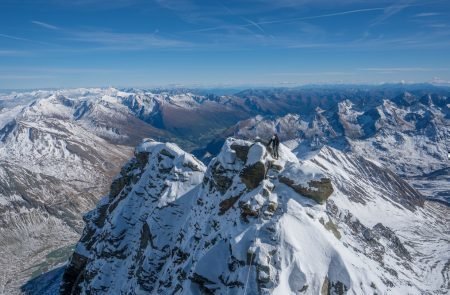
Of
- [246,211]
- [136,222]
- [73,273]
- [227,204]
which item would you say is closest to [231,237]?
[246,211]

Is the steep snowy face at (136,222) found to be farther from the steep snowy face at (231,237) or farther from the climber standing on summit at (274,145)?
the climber standing on summit at (274,145)

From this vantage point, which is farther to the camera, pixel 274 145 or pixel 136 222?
pixel 136 222

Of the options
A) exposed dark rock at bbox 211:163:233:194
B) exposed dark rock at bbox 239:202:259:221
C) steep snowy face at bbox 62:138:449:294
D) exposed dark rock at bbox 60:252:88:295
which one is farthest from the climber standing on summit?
exposed dark rock at bbox 60:252:88:295

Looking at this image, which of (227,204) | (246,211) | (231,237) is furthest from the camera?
(227,204)

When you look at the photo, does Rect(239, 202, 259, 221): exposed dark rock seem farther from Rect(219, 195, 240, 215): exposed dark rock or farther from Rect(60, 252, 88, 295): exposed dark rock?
Rect(60, 252, 88, 295): exposed dark rock

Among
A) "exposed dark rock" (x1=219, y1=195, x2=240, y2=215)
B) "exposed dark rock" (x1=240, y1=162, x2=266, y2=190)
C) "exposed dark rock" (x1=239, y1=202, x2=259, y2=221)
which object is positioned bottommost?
"exposed dark rock" (x1=219, y1=195, x2=240, y2=215)

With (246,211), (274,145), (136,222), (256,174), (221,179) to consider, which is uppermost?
(274,145)

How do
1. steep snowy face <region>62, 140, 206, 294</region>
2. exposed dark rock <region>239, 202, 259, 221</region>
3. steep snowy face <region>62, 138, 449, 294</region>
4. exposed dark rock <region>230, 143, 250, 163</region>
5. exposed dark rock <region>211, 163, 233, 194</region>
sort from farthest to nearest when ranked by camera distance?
steep snowy face <region>62, 140, 206, 294</region>
exposed dark rock <region>230, 143, 250, 163</region>
exposed dark rock <region>211, 163, 233, 194</region>
exposed dark rock <region>239, 202, 259, 221</region>
steep snowy face <region>62, 138, 449, 294</region>

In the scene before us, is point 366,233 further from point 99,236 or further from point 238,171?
point 99,236

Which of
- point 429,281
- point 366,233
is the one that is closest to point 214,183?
point 366,233

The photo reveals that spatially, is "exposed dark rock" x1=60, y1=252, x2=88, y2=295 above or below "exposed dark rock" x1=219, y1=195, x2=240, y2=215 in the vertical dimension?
below

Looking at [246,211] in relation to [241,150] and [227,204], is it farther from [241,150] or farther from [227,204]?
[241,150]
